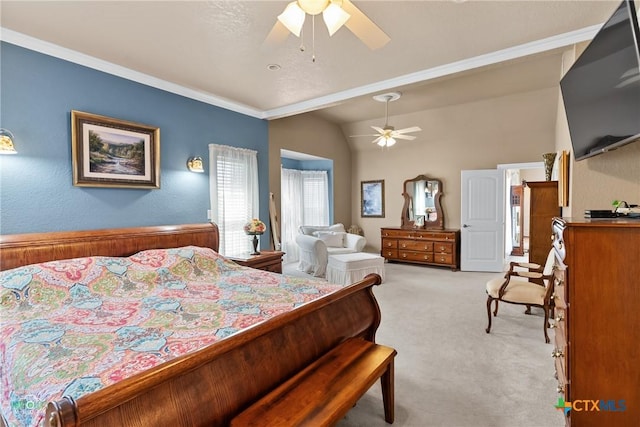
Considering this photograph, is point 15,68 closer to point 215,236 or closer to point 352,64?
point 215,236

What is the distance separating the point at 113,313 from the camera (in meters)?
1.99

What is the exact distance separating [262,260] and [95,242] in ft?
5.52

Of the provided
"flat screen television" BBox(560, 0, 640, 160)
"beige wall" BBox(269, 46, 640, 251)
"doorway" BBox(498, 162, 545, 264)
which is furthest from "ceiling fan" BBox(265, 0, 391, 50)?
"doorway" BBox(498, 162, 545, 264)

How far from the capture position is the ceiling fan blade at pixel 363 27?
1.81m

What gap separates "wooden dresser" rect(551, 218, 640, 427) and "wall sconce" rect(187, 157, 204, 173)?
3524 millimetres

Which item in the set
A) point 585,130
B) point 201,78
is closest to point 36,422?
point 201,78

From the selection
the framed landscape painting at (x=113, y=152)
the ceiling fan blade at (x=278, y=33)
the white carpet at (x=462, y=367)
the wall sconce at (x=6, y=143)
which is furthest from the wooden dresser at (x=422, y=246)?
the wall sconce at (x=6, y=143)

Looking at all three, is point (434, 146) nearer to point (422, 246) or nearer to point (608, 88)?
point (422, 246)

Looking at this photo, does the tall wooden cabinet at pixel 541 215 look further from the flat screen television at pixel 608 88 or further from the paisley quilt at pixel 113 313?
the paisley quilt at pixel 113 313

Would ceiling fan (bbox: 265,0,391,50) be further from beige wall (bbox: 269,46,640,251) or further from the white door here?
the white door

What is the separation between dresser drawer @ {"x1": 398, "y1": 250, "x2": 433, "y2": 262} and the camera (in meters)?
6.41

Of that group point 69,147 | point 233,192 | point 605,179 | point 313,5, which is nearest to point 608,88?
point 605,179

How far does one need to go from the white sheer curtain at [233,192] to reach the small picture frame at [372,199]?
3.57 m

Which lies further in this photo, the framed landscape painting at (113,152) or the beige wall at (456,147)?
the beige wall at (456,147)
